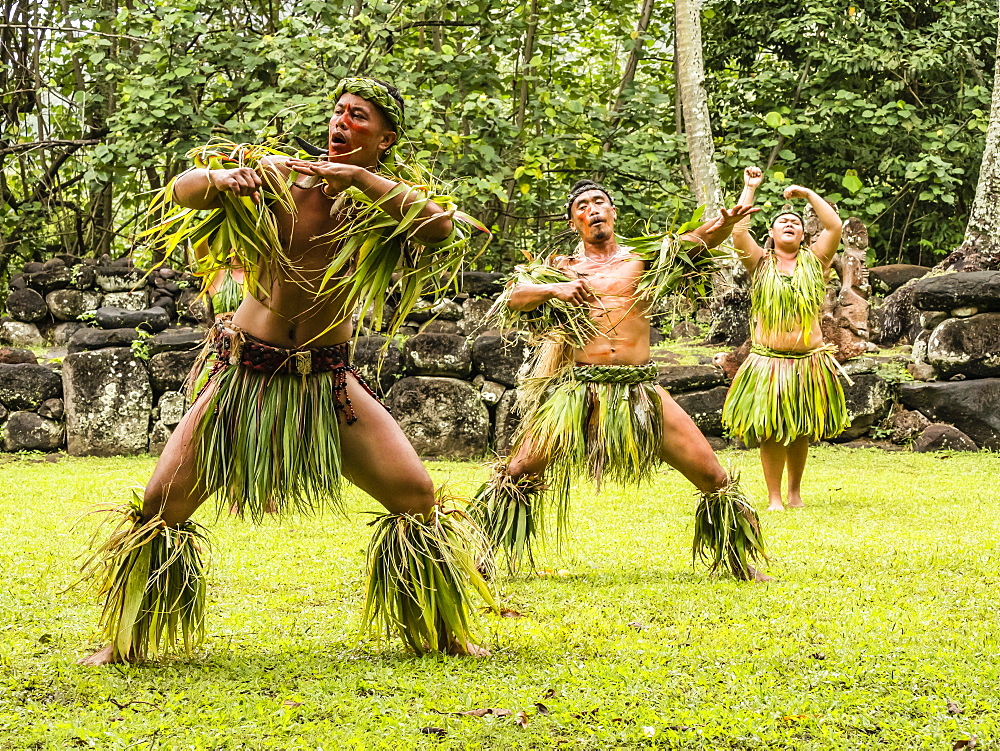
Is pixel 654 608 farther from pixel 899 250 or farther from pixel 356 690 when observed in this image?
pixel 899 250

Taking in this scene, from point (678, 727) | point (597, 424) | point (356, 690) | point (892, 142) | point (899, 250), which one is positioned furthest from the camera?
point (899, 250)

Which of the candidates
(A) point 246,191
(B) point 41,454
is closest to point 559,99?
(B) point 41,454

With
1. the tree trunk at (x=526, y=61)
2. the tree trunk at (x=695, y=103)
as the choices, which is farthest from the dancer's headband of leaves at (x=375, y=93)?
the tree trunk at (x=526, y=61)

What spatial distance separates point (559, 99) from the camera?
9992mm

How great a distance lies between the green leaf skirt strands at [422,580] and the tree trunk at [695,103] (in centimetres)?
670

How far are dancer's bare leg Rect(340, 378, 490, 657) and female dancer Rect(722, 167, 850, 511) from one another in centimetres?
312

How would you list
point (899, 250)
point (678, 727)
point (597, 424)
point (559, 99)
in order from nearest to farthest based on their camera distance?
point (678, 727)
point (597, 424)
point (559, 99)
point (899, 250)

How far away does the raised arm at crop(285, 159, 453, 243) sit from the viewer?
98.4 inches

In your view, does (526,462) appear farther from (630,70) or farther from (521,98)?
(630,70)

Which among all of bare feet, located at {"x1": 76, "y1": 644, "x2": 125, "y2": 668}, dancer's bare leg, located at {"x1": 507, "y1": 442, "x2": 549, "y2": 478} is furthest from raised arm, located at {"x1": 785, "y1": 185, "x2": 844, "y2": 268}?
bare feet, located at {"x1": 76, "y1": 644, "x2": 125, "y2": 668}

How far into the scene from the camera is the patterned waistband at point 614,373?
148 inches

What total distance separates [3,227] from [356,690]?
9.21 meters

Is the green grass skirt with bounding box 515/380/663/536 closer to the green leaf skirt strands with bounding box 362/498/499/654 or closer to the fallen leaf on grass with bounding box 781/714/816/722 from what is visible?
the green leaf skirt strands with bounding box 362/498/499/654

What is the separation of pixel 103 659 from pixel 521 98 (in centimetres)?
808
